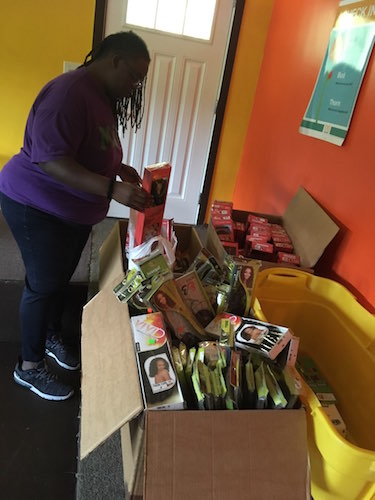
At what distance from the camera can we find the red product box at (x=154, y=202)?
129cm

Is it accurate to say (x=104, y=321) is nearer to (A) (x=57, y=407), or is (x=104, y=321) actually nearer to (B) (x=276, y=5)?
(A) (x=57, y=407)

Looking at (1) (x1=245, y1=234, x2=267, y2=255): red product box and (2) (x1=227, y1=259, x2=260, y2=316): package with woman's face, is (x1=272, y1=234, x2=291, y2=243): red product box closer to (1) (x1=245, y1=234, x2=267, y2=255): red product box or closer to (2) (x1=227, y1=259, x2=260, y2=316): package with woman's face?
(1) (x1=245, y1=234, x2=267, y2=255): red product box

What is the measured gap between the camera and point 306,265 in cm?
164

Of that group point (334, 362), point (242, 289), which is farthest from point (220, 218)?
point (334, 362)

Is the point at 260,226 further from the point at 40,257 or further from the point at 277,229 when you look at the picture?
the point at 40,257

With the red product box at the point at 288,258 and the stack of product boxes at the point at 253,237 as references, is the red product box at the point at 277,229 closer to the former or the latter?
the stack of product boxes at the point at 253,237

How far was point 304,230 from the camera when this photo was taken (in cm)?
176

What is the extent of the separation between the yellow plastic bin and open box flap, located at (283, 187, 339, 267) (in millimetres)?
184

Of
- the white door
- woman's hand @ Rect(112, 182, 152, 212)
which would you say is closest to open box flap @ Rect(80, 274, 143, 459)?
woman's hand @ Rect(112, 182, 152, 212)

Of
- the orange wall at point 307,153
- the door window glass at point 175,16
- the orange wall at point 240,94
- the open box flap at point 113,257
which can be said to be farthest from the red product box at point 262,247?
the door window glass at point 175,16

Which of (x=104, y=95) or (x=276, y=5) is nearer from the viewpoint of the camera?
(x=104, y=95)

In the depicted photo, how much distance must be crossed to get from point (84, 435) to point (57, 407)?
0.59 m

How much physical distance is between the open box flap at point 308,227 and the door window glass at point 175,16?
141 cm

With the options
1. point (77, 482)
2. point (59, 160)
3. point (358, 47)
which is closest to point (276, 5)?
point (358, 47)
